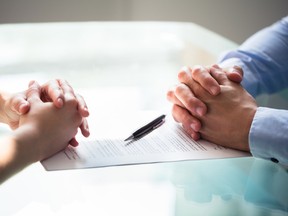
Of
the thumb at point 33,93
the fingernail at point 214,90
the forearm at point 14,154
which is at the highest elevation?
the thumb at point 33,93

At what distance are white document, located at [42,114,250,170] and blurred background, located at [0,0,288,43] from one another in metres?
1.57

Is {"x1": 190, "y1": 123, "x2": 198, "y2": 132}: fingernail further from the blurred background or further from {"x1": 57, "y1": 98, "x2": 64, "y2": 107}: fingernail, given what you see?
the blurred background

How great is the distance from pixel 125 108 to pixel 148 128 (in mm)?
151

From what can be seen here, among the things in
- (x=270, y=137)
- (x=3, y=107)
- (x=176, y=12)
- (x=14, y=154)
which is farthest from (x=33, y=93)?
(x=176, y=12)

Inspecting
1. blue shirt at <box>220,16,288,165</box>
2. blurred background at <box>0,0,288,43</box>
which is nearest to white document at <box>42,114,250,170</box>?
blue shirt at <box>220,16,288,165</box>

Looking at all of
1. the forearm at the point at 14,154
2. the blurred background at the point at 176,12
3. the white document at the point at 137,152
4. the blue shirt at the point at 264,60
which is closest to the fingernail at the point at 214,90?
the white document at the point at 137,152

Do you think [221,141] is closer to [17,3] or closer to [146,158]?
[146,158]

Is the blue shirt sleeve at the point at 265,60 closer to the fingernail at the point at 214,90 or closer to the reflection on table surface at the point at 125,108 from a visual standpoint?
the reflection on table surface at the point at 125,108

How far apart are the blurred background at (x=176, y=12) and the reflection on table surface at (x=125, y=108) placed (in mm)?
675

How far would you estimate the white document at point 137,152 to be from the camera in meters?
0.65

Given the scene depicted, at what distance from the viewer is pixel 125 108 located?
3.00 feet

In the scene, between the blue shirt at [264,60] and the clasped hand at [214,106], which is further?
the blue shirt at [264,60]

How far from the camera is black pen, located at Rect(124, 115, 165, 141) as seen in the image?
0.75 meters

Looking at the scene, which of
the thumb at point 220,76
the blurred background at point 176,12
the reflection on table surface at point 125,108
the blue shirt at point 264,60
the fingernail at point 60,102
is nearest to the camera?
the reflection on table surface at point 125,108
